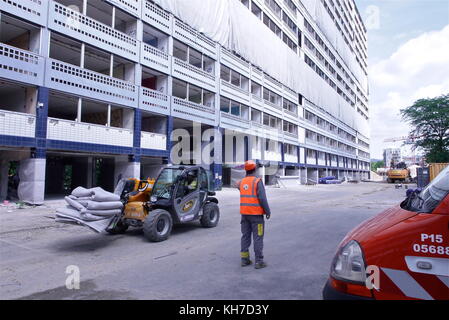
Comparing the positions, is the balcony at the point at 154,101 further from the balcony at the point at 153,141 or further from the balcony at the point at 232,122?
the balcony at the point at 232,122

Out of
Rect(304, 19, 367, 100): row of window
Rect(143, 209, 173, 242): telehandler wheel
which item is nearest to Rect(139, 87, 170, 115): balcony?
Rect(143, 209, 173, 242): telehandler wheel

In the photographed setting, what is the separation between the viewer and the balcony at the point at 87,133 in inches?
567

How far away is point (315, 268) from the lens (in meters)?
4.88

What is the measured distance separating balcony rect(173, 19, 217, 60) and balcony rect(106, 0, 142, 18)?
3.35 meters

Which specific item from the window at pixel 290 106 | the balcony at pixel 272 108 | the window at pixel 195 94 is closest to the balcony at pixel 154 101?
the window at pixel 195 94

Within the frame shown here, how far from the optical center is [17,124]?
1302 cm

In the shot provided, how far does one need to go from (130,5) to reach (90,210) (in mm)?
17051

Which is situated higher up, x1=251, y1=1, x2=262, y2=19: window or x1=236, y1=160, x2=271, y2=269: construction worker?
x1=251, y1=1, x2=262, y2=19: window

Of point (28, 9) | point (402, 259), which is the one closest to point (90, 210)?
point (402, 259)

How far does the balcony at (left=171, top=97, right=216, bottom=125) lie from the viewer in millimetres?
21781

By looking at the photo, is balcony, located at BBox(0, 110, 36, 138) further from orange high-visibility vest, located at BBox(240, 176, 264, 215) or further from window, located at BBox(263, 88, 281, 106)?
window, located at BBox(263, 88, 281, 106)

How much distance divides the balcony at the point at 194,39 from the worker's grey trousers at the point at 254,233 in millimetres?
20034

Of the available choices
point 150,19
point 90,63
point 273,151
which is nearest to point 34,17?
point 90,63
